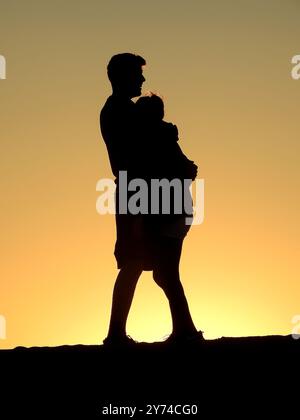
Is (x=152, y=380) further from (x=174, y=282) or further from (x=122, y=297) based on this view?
(x=174, y=282)

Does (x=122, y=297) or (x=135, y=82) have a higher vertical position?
(x=135, y=82)

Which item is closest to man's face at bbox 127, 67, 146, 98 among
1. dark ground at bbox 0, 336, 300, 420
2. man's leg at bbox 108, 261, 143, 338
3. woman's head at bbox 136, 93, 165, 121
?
woman's head at bbox 136, 93, 165, 121

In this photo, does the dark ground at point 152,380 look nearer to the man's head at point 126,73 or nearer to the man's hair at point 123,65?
the man's head at point 126,73

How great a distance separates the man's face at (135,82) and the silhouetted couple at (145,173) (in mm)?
11

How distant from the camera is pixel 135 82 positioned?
942 centimetres

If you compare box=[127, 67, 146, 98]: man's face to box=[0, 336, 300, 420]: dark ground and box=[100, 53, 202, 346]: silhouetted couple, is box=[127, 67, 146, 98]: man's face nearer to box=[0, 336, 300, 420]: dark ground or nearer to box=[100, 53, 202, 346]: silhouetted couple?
box=[100, 53, 202, 346]: silhouetted couple

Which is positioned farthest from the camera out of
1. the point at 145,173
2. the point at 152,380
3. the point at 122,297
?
the point at 145,173

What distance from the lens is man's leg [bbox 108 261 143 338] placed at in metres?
9.12

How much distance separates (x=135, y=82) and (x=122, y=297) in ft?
6.08

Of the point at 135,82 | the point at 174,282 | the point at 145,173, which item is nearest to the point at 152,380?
the point at 174,282

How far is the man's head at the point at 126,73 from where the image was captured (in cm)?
936

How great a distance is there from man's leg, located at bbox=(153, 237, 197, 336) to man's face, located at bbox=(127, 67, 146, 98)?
1290 millimetres
